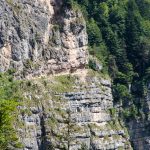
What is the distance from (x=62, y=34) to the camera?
75625 millimetres

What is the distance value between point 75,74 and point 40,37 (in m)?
7.20

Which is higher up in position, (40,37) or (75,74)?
(40,37)

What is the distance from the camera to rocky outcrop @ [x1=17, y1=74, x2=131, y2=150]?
6600 centimetres

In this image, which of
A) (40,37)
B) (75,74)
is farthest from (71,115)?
(40,37)

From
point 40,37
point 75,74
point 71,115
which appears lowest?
point 71,115

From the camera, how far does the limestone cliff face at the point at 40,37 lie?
2724 inches

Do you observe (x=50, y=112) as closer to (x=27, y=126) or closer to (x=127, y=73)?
(x=27, y=126)

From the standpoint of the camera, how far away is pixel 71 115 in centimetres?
6944

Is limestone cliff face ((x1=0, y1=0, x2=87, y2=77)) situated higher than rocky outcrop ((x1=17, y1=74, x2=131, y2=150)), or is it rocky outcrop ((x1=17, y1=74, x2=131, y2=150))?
limestone cliff face ((x1=0, y1=0, x2=87, y2=77))

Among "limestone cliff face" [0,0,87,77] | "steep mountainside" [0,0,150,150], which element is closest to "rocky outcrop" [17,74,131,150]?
"steep mountainside" [0,0,150,150]

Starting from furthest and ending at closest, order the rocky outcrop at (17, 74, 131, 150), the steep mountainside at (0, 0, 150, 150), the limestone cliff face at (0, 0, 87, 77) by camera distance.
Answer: the limestone cliff face at (0, 0, 87, 77) → the steep mountainside at (0, 0, 150, 150) → the rocky outcrop at (17, 74, 131, 150)

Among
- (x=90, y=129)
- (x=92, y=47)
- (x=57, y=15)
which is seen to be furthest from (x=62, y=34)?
(x=90, y=129)

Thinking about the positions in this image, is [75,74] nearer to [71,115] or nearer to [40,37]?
[40,37]

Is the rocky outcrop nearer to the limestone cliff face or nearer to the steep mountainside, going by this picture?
the steep mountainside
